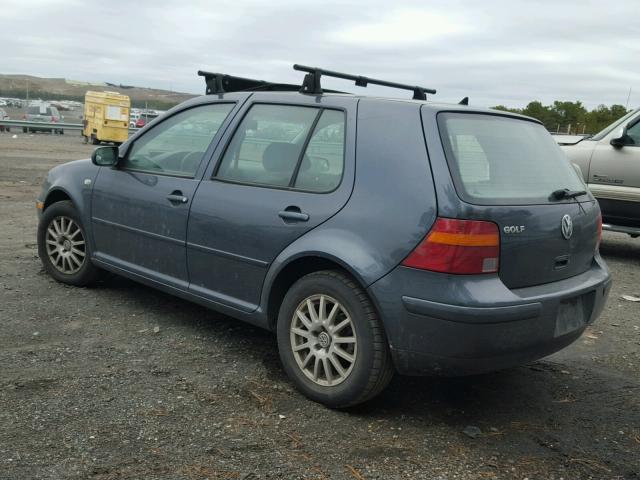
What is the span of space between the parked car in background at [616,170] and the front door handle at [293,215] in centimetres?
581

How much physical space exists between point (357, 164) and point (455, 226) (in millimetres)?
699

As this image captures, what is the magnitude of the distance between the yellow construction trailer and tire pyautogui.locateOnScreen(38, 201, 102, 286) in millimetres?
26778

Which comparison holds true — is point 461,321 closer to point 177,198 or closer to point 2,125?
point 177,198

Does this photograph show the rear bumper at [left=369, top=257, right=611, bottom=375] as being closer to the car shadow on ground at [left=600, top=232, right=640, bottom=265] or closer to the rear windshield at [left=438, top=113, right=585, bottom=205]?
the rear windshield at [left=438, top=113, right=585, bottom=205]

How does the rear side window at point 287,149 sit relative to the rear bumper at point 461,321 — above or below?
above

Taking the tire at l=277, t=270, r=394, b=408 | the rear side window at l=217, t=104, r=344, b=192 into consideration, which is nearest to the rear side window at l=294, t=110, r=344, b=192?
the rear side window at l=217, t=104, r=344, b=192

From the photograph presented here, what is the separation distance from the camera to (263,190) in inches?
157

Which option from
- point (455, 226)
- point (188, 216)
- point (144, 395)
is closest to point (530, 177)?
point (455, 226)

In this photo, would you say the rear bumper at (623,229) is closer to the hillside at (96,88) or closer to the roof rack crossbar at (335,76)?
the roof rack crossbar at (335,76)

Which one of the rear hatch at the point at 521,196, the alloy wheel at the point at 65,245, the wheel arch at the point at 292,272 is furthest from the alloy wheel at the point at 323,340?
the alloy wheel at the point at 65,245

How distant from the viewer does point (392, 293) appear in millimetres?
3279

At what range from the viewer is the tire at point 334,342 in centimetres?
339

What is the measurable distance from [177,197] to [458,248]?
205 cm

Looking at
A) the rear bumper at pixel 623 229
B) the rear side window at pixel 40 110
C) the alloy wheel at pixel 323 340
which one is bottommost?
the alloy wheel at pixel 323 340
